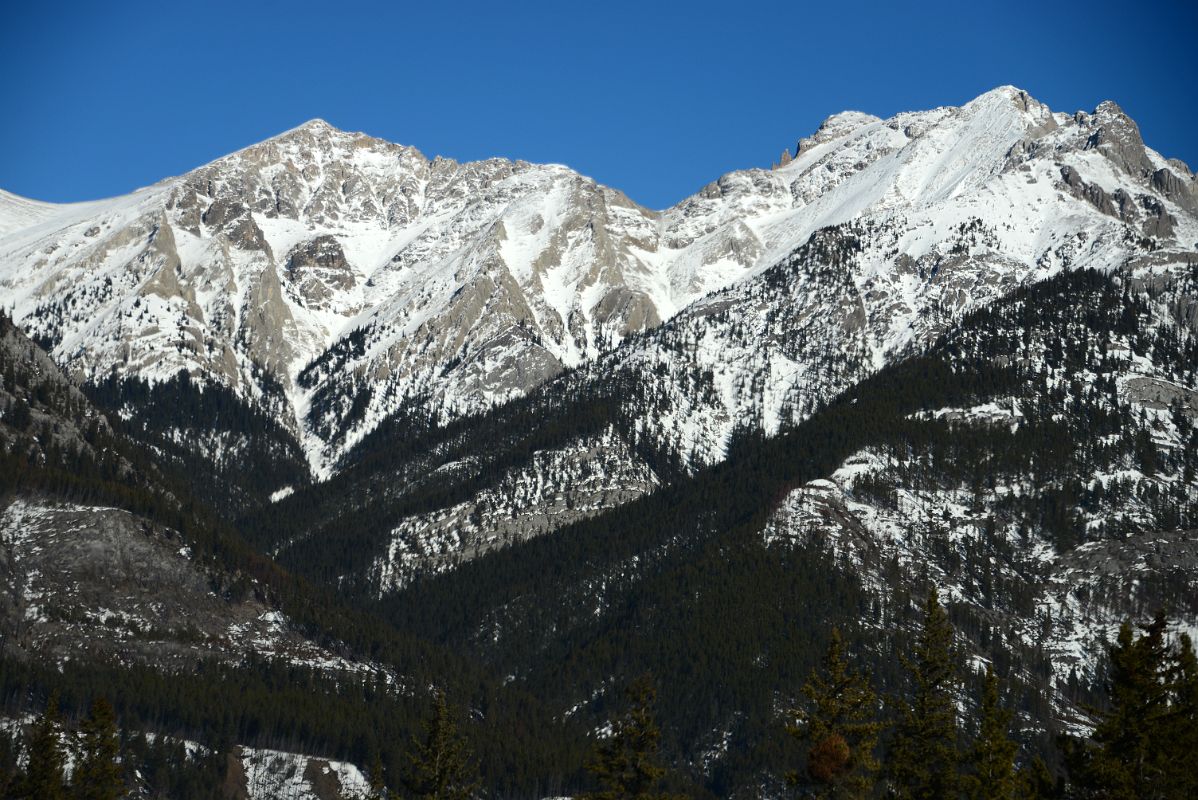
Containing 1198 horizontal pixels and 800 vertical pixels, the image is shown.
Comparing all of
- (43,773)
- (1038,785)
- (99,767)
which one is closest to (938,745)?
(1038,785)

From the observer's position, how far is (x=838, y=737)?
7106 centimetres

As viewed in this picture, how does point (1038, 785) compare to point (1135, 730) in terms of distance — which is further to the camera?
point (1038, 785)

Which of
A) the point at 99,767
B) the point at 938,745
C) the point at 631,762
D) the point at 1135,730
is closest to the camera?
the point at 1135,730

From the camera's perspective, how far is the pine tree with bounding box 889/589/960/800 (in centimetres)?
7475

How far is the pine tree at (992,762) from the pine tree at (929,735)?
1408 millimetres

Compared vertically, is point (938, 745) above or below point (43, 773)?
below

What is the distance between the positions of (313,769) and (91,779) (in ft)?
312

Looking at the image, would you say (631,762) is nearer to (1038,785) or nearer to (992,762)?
(992,762)

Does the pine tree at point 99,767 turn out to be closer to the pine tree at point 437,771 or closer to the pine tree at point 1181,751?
the pine tree at point 437,771

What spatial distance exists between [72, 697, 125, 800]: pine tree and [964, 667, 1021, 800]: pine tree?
5511 centimetres

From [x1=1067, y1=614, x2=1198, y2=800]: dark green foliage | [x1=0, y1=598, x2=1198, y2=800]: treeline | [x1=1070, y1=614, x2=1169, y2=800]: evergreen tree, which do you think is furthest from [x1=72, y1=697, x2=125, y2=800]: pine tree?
[x1=1070, y1=614, x2=1169, y2=800]: evergreen tree

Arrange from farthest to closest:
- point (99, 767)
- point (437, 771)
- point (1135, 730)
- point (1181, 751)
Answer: point (99, 767), point (437, 771), point (1135, 730), point (1181, 751)

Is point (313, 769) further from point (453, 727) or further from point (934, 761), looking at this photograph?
point (934, 761)

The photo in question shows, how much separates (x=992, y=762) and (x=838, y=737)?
765 cm
